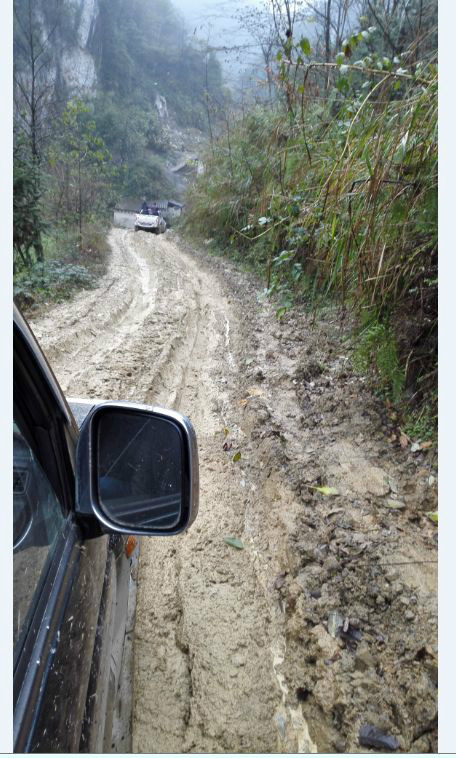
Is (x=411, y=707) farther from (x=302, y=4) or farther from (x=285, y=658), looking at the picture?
(x=302, y=4)

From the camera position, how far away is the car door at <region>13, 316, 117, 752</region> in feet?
2.86

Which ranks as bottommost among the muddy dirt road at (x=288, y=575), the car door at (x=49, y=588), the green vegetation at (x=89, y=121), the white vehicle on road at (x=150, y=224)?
the muddy dirt road at (x=288, y=575)

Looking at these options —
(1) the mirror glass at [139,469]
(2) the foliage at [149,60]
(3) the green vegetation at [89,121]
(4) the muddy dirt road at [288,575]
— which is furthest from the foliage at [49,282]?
(2) the foliage at [149,60]

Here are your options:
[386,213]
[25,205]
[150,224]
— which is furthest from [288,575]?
[150,224]

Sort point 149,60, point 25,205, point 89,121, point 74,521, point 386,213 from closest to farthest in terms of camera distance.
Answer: point 74,521, point 386,213, point 25,205, point 89,121, point 149,60

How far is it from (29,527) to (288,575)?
1.87 meters

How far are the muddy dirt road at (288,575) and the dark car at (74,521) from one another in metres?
0.73

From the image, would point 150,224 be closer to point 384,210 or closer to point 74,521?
point 384,210

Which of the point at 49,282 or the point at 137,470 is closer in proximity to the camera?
the point at 137,470

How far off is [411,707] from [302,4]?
11.6 meters

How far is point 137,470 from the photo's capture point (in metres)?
1.26

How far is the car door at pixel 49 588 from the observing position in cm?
87

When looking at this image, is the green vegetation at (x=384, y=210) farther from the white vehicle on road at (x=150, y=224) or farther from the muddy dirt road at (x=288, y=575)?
the white vehicle on road at (x=150, y=224)

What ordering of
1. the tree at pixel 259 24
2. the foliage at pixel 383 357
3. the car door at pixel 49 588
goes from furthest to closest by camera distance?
the tree at pixel 259 24 < the foliage at pixel 383 357 < the car door at pixel 49 588
